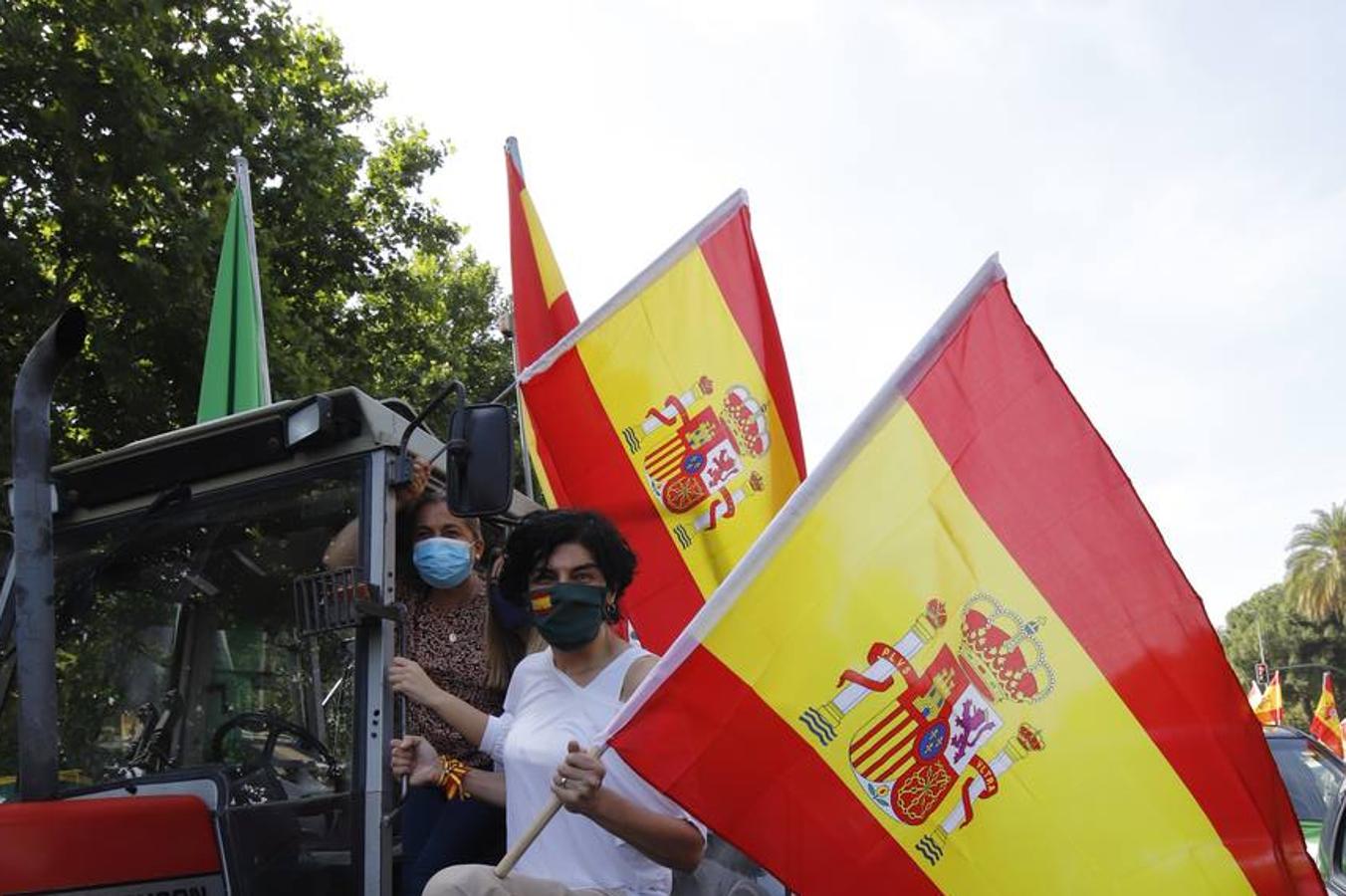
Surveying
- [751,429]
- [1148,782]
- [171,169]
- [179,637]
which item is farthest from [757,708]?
[171,169]

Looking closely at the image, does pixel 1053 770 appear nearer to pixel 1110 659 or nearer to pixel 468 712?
pixel 1110 659

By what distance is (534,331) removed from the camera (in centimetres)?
801

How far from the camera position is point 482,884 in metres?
3.05

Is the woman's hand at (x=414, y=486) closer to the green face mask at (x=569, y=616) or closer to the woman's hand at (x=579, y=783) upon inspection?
the green face mask at (x=569, y=616)

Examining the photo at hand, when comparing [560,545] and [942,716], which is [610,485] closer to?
[560,545]

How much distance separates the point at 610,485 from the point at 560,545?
9.37 ft

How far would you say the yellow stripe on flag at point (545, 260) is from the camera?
27.1 feet

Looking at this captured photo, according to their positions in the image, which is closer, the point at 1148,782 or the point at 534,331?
the point at 1148,782

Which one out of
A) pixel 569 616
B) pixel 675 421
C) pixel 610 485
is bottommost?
pixel 569 616

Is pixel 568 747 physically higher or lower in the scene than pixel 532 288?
lower

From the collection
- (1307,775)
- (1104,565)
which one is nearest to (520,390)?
(1104,565)

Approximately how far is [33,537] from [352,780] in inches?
40.4

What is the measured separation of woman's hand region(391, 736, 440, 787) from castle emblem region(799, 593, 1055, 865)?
0.99 m

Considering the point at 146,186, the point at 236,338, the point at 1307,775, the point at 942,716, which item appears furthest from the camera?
the point at 146,186
